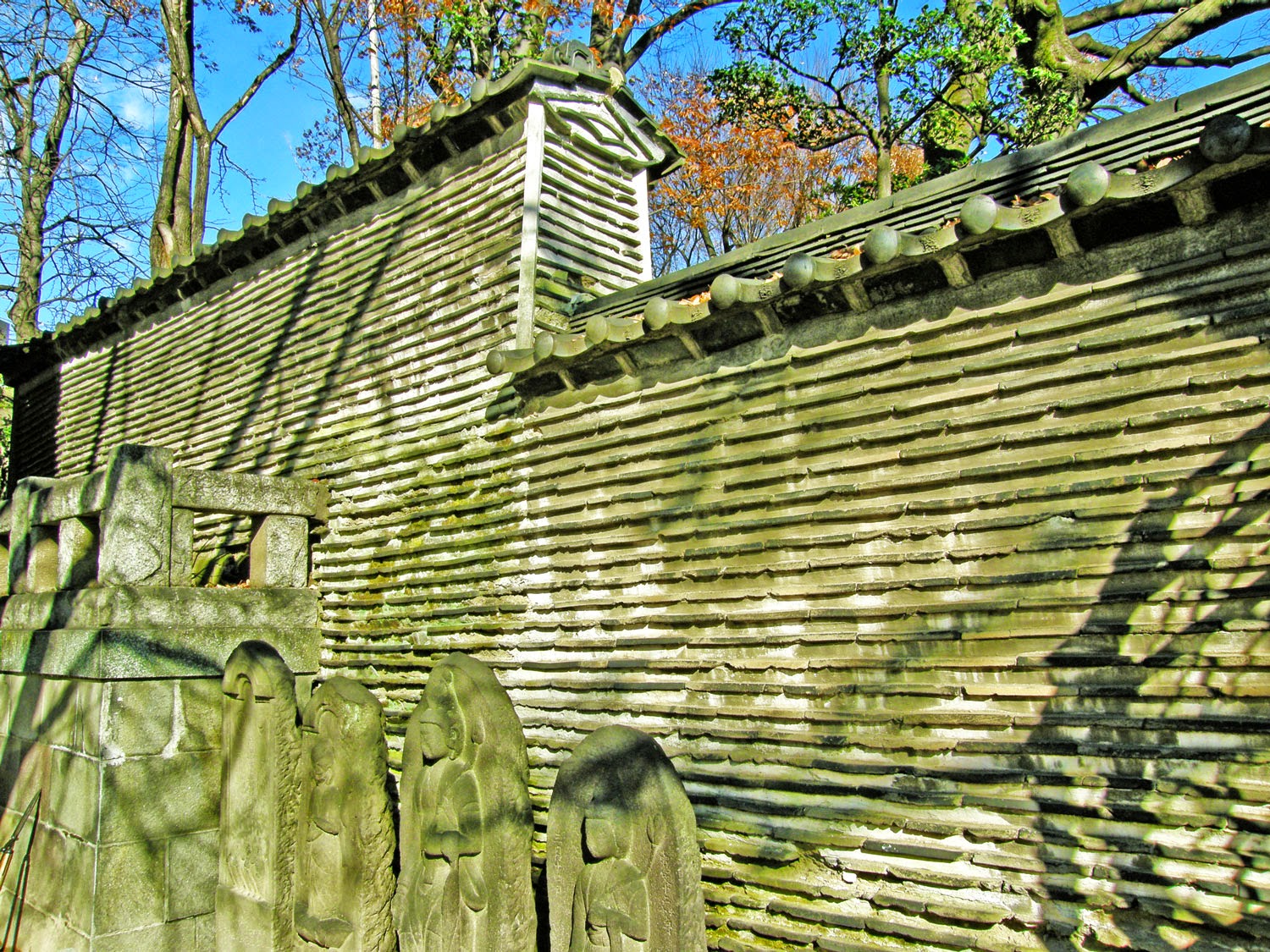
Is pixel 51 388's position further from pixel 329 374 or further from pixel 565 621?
pixel 565 621

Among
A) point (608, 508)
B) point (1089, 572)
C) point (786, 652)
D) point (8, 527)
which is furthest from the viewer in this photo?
point (8, 527)

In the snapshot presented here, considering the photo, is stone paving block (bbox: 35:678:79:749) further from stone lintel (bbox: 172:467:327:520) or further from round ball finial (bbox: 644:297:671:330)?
round ball finial (bbox: 644:297:671:330)

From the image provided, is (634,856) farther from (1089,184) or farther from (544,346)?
(544,346)

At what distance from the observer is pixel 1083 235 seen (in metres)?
4.57

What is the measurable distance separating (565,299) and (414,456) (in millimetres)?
2071

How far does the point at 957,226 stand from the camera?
4.73 meters

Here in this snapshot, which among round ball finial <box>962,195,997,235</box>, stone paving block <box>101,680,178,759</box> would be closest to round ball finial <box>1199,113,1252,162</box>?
round ball finial <box>962,195,997,235</box>

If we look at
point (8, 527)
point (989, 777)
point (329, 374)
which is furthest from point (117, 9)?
point (989, 777)

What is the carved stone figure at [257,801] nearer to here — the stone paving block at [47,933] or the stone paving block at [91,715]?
the stone paving block at [91,715]

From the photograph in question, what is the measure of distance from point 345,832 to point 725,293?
Result: 3.93 m

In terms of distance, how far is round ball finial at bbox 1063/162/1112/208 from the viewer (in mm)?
4184

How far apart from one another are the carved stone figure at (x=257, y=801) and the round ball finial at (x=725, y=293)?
3714 mm

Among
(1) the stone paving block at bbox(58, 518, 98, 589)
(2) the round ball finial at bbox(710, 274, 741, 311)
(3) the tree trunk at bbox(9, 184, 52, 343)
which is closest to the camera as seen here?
(2) the round ball finial at bbox(710, 274, 741, 311)

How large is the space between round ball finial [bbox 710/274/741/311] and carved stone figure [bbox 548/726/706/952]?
2748mm
